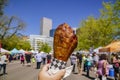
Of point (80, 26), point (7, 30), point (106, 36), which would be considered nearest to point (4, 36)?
point (7, 30)

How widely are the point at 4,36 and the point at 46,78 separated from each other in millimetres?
74299

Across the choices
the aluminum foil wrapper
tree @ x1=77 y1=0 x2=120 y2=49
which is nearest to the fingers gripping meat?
the aluminum foil wrapper

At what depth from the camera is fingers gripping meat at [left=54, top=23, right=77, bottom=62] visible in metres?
2.25

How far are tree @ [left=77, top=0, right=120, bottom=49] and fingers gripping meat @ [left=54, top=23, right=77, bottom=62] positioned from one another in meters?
34.6

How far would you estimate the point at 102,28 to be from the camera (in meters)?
48.1

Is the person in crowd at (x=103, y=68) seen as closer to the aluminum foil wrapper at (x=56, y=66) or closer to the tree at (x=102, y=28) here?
the aluminum foil wrapper at (x=56, y=66)

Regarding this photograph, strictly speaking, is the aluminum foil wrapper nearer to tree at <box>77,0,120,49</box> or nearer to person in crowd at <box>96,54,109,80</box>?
person in crowd at <box>96,54,109,80</box>

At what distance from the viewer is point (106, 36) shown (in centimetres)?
4884

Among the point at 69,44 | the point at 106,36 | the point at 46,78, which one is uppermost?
the point at 106,36

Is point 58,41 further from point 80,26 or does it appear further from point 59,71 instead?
point 80,26

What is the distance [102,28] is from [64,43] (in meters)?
46.3

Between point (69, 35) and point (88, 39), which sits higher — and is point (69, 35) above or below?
below

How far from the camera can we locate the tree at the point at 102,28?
126 ft

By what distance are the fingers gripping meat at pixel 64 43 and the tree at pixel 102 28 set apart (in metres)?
34.6
